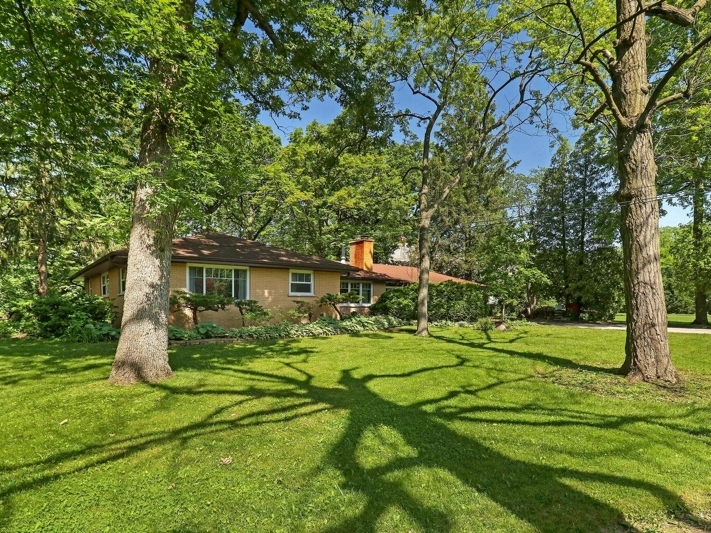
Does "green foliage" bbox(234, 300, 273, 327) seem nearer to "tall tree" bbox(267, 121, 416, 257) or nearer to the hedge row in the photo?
the hedge row

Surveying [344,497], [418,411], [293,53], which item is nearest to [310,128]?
[293,53]

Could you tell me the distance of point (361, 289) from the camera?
20312 mm

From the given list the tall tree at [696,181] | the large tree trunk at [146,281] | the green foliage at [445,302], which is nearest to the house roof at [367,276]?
the green foliage at [445,302]

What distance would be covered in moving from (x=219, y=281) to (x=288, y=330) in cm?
362

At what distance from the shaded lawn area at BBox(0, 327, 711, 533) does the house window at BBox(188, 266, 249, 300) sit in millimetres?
6641

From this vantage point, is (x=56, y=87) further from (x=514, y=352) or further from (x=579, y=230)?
(x=579, y=230)

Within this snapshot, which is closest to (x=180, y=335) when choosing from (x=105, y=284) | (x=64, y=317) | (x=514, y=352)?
(x=64, y=317)

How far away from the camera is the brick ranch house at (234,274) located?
43.5 feet

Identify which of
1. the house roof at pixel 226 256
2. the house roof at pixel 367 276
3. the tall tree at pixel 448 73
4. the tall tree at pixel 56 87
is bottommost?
the house roof at pixel 367 276

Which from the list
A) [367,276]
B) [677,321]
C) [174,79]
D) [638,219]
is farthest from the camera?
[677,321]

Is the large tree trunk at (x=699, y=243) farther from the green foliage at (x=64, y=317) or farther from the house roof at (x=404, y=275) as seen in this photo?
the green foliage at (x=64, y=317)

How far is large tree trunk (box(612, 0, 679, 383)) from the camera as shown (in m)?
6.19

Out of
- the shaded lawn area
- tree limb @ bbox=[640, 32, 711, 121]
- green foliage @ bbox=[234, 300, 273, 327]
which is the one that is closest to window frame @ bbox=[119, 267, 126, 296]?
green foliage @ bbox=[234, 300, 273, 327]

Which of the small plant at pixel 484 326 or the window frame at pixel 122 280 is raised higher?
the window frame at pixel 122 280
